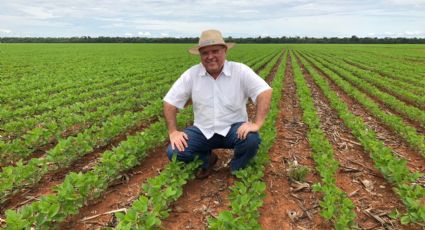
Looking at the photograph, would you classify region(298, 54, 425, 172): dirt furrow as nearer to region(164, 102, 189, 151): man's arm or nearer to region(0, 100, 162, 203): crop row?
region(164, 102, 189, 151): man's arm

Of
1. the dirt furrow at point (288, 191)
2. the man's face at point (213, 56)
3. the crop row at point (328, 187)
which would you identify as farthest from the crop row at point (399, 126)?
the man's face at point (213, 56)

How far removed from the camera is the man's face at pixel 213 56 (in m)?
4.45

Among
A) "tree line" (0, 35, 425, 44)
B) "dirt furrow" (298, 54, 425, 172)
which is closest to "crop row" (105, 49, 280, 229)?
"dirt furrow" (298, 54, 425, 172)

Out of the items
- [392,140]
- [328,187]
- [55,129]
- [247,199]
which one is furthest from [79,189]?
[392,140]

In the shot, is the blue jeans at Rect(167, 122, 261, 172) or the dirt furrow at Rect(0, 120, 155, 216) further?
the blue jeans at Rect(167, 122, 261, 172)

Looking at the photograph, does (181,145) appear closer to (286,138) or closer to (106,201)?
(106,201)

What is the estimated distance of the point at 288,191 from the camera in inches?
186

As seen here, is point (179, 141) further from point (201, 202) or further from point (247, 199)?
point (247, 199)

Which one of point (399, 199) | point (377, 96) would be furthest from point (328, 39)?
point (399, 199)

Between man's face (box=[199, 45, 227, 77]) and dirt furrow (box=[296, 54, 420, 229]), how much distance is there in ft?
7.52

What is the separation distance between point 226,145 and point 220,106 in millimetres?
584

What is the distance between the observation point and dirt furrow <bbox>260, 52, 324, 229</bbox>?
399 centimetres

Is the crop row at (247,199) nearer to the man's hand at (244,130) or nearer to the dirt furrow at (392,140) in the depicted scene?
the man's hand at (244,130)

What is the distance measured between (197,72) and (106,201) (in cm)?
194
